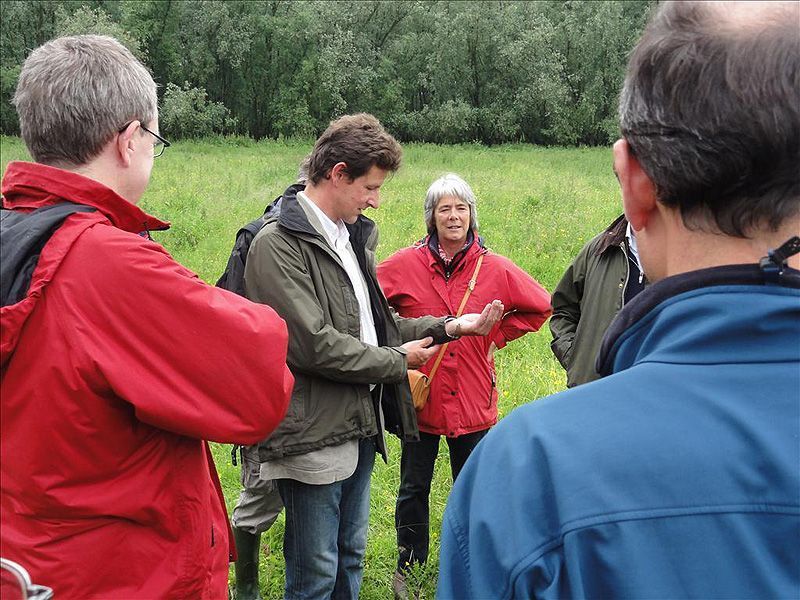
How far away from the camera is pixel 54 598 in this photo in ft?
5.86

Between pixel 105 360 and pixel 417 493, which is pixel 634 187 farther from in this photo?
pixel 417 493

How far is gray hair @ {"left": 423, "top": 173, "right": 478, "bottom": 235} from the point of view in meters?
4.15

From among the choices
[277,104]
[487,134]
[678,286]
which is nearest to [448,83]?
[487,134]

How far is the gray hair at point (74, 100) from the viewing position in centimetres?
188

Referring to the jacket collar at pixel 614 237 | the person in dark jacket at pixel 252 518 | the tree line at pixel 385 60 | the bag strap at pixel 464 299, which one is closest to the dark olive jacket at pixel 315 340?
the person in dark jacket at pixel 252 518

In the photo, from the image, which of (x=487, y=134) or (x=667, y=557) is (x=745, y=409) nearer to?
(x=667, y=557)

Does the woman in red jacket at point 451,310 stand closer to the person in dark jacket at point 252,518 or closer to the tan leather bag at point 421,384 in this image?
the tan leather bag at point 421,384

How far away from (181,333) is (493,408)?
8.56ft

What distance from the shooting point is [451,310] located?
159 inches

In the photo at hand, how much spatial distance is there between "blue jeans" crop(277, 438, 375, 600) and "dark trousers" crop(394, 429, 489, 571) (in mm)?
787

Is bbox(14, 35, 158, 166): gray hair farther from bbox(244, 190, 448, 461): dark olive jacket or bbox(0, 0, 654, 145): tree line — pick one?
bbox(0, 0, 654, 145): tree line

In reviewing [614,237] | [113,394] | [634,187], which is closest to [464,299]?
[614,237]

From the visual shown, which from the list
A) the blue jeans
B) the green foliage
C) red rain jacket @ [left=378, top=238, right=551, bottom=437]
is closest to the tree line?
the green foliage

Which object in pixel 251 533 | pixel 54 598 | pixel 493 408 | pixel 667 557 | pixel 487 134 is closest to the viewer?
pixel 667 557
